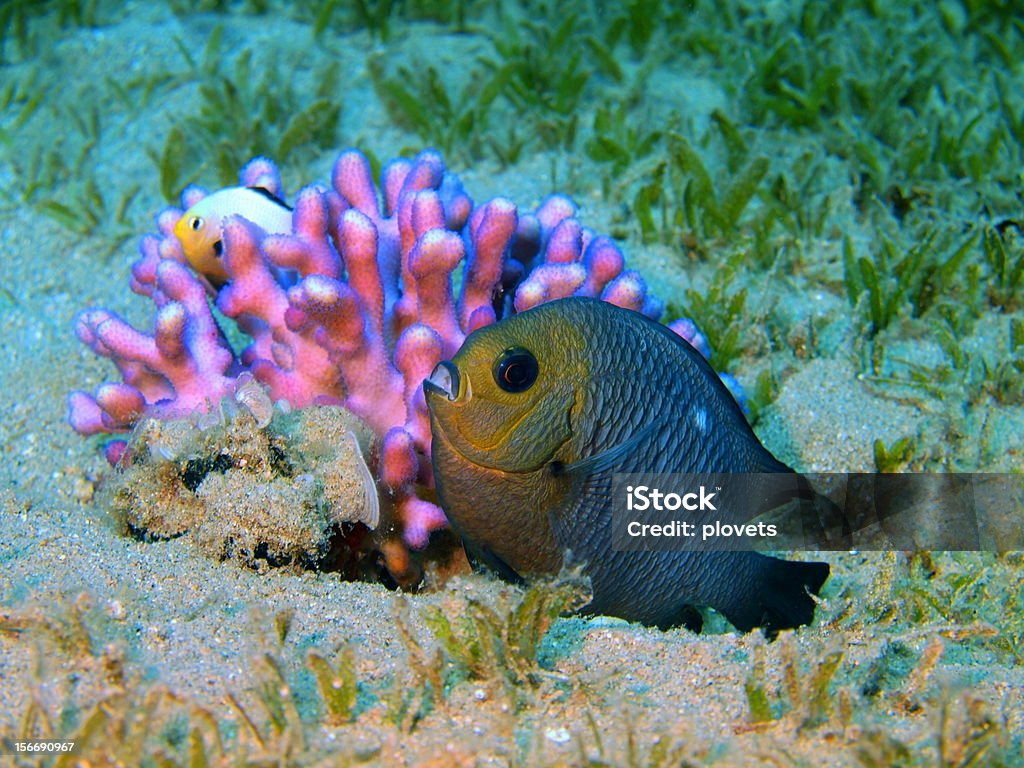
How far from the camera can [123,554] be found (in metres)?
2.86

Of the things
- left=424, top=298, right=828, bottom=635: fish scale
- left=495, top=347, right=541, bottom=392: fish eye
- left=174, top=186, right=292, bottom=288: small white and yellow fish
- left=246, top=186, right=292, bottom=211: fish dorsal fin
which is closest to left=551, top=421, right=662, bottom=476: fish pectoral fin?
left=424, top=298, right=828, bottom=635: fish scale

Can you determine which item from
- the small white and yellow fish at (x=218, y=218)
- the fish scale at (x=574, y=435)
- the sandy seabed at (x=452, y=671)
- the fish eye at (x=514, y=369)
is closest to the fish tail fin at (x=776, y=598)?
the sandy seabed at (x=452, y=671)

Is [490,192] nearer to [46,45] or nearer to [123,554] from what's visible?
[123,554]

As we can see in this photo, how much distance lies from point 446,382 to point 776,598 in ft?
4.89

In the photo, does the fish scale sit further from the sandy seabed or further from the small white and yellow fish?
the small white and yellow fish

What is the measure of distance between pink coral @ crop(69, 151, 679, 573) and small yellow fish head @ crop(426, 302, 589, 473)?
556mm

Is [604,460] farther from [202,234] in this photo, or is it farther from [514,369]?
[202,234]

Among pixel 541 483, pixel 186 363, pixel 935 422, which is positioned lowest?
pixel 935 422

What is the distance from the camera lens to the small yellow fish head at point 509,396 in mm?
2529

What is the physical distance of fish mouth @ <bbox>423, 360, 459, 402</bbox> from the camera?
2.52 metres

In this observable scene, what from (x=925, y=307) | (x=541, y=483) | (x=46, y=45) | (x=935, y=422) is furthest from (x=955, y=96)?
(x=46, y=45)

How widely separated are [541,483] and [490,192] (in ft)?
12.1

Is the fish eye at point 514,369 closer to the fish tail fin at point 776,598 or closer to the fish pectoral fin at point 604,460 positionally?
the fish pectoral fin at point 604,460

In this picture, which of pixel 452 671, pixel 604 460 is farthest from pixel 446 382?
pixel 452 671
